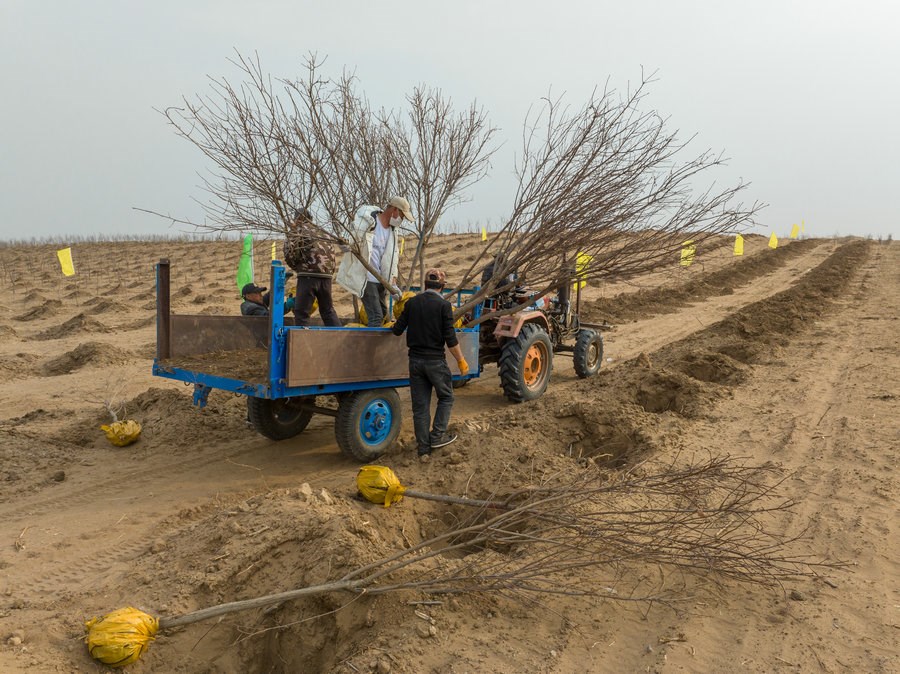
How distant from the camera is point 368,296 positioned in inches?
243

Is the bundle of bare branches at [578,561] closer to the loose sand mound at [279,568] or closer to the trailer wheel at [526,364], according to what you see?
the loose sand mound at [279,568]

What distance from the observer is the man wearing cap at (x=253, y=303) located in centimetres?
672

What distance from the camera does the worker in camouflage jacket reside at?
5961 mm

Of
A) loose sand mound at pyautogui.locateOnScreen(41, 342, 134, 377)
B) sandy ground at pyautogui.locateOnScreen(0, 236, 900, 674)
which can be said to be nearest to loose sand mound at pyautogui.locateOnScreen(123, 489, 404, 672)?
sandy ground at pyautogui.locateOnScreen(0, 236, 900, 674)

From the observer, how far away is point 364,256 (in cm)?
585

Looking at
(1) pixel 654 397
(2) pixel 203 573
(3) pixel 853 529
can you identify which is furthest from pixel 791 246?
(2) pixel 203 573

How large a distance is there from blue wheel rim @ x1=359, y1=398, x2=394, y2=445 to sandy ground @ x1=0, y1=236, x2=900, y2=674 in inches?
8.3

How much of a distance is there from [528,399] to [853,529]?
12.2 ft

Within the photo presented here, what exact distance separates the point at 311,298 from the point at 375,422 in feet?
5.77

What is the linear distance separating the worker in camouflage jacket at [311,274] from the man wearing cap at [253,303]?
21.3 inches

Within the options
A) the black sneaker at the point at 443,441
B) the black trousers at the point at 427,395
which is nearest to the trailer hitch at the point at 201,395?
the black trousers at the point at 427,395

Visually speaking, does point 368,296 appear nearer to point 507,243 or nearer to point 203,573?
point 507,243

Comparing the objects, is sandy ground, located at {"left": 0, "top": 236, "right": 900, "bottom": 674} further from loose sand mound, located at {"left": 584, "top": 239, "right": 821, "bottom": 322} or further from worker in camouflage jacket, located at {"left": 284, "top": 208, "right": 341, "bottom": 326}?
loose sand mound, located at {"left": 584, "top": 239, "right": 821, "bottom": 322}

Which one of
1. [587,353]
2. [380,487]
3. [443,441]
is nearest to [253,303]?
[443,441]
